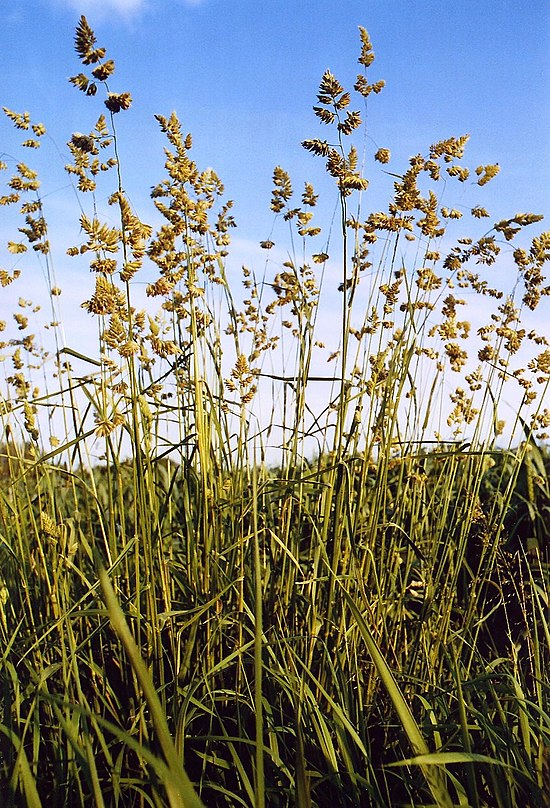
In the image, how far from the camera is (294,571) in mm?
2102

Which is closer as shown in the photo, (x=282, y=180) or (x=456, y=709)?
(x=456, y=709)

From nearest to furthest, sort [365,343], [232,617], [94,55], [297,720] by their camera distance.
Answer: [297,720] → [94,55] → [232,617] → [365,343]

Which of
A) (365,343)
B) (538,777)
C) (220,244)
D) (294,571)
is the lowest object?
(538,777)

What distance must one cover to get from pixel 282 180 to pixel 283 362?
609 millimetres

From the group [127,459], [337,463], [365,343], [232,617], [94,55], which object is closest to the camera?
[94,55]

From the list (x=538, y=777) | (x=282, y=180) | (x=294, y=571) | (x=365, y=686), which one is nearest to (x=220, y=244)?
(x=282, y=180)

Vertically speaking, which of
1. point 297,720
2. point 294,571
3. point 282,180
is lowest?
point 297,720

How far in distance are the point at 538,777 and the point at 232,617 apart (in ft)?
2.70

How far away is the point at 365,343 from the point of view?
236 centimetres

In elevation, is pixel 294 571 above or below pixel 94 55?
below

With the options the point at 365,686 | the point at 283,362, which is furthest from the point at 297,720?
the point at 283,362

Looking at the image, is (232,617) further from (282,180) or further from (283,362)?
(282,180)

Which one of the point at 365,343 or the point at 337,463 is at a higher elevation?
the point at 365,343

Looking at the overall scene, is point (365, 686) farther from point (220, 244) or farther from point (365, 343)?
point (220, 244)
